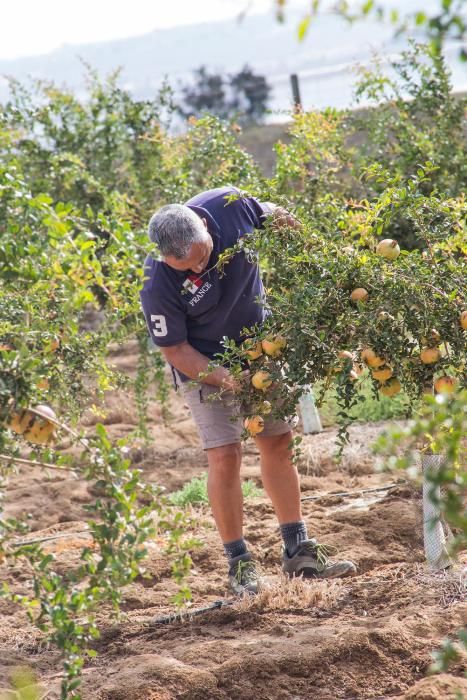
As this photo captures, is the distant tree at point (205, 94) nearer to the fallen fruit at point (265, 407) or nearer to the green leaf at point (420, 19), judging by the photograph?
the fallen fruit at point (265, 407)

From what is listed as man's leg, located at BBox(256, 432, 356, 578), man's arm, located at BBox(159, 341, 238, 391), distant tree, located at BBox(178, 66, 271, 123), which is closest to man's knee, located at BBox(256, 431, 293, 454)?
man's leg, located at BBox(256, 432, 356, 578)

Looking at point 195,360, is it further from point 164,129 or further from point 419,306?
point 164,129

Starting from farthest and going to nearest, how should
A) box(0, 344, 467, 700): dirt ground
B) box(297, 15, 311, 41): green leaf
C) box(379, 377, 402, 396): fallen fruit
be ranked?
box(379, 377, 402, 396): fallen fruit < box(0, 344, 467, 700): dirt ground < box(297, 15, 311, 41): green leaf

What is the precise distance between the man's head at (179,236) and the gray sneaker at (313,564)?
1.36 meters

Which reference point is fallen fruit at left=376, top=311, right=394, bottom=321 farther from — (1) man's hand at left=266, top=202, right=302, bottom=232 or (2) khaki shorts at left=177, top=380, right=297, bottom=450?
(2) khaki shorts at left=177, top=380, right=297, bottom=450

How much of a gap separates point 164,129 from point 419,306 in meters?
4.33

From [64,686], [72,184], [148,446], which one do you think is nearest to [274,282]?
[64,686]

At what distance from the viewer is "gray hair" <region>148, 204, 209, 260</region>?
3.94 m

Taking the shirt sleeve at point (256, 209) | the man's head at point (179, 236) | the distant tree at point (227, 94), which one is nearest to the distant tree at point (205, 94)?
the distant tree at point (227, 94)

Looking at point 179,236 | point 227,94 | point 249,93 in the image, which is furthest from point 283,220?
point 227,94

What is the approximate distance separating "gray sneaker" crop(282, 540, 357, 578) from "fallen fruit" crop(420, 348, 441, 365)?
1.24 meters

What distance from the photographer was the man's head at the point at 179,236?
155 inches

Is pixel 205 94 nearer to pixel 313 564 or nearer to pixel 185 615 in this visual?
pixel 313 564

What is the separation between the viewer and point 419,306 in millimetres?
3482
